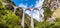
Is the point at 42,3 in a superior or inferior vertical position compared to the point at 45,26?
superior

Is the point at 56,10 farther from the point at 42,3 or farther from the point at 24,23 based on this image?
the point at 24,23

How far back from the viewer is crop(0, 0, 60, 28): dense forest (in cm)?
315

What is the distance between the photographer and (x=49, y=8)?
3.53 meters

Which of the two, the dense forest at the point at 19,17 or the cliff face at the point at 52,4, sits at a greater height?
the cliff face at the point at 52,4

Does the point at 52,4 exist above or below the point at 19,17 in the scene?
above

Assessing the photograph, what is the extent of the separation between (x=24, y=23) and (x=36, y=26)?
189 mm

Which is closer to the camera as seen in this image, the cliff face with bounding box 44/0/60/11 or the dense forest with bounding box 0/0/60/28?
the dense forest with bounding box 0/0/60/28

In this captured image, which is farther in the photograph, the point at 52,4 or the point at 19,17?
the point at 52,4

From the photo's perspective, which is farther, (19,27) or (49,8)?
(49,8)

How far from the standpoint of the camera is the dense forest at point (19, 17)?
3.15m

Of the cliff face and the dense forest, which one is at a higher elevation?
the cliff face

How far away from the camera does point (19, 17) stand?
11.0 ft

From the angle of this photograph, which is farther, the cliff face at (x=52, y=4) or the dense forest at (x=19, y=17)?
the cliff face at (x=52, y=4)

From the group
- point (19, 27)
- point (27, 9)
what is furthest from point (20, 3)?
point (19, 27)
